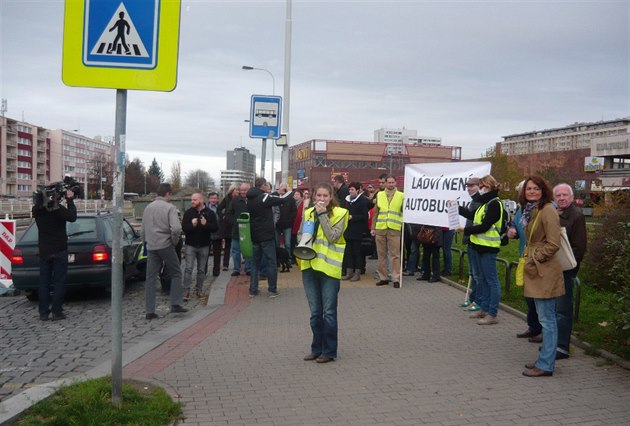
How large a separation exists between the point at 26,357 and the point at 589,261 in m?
9.14

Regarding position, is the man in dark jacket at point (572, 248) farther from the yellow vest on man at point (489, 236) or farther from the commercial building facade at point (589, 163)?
the commercial building facade at point (589, 163)

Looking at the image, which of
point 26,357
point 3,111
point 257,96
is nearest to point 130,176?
point 3,111

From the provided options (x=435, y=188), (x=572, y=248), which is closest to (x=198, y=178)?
(x=435, y=188)

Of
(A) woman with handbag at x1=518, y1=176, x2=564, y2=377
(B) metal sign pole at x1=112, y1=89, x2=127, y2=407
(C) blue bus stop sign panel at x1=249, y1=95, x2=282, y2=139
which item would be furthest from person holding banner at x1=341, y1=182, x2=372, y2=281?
(B) metal sign pole at x1=112, y1=89, x2=127, y2=407

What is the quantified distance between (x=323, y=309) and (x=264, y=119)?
797 cm

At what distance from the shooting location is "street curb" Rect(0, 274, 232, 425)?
457cm

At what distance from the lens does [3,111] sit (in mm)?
87375

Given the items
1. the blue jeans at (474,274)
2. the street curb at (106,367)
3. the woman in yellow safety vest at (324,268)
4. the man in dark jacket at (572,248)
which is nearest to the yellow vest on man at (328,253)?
the woman in yellow safety vest at (324,268)

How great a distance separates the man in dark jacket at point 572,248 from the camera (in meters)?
6.11

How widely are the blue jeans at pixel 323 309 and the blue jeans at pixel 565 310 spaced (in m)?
2.40

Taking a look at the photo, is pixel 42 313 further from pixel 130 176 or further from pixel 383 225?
pixel 130 176

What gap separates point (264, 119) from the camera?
→ 44.0ft

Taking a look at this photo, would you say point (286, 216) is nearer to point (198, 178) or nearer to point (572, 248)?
point (572, 248)

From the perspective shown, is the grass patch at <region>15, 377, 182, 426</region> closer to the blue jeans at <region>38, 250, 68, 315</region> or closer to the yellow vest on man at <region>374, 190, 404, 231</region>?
the blue jeans at <region>38, 250, 68, 315</region>
